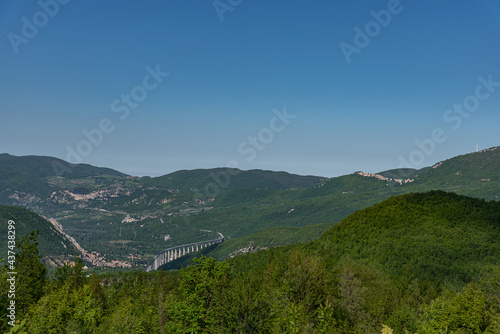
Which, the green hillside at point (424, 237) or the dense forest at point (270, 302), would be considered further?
the green hillside at point (424, 237)

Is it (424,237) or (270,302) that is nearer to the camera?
(270,302)

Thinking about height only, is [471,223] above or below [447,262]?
above

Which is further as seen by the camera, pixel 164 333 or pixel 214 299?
pixel 164 333

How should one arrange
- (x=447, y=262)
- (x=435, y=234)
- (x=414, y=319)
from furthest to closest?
(x=435, y=234) → (x=447, y=262) → (x=414, y=319)

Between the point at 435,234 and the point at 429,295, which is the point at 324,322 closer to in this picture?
the point at 429,295

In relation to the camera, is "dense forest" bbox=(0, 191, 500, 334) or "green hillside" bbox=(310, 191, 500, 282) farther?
"green hillside" bbox=(310, 191, 500, 282)

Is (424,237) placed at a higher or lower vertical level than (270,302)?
lower

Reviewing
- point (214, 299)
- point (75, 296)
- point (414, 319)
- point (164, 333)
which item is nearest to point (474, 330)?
point (414, 319)

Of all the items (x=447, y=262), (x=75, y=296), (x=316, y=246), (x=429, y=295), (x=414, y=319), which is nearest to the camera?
(x=414, y=319)

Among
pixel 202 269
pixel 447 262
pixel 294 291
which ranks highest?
pixel 202 269

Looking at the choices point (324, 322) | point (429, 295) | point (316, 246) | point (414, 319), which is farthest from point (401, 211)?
point (324, 322)
